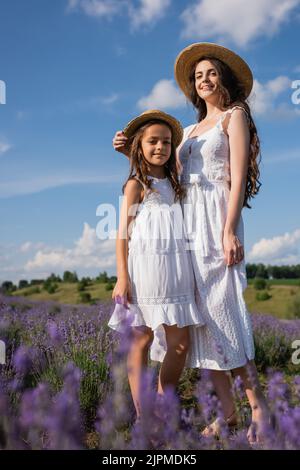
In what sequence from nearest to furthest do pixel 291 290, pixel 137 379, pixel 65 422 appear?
1. pixel 65 422
2. pixel 137 379
3. pixel 291 290

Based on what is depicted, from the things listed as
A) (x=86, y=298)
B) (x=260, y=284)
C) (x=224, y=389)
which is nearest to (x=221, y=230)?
(x=224, y=389)

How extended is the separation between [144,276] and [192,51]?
155 cm

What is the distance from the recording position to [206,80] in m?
3.31

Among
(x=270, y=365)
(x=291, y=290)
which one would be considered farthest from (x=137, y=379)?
(x=291, y=290)

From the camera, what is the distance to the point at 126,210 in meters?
2.94

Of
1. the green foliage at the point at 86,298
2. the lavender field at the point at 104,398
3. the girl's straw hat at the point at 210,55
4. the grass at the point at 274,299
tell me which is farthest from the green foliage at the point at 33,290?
the girl's straw hat at the point at 210,55

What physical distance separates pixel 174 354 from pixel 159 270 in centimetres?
48

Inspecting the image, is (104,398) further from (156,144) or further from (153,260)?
(156,144)

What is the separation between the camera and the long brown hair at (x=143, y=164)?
9.86 feet

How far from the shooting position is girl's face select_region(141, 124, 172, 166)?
2955 mm

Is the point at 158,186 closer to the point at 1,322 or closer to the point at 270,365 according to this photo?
the point at 1,322

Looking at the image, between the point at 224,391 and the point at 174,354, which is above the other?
the point at 174,354

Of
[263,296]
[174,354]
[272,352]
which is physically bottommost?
[272,352]

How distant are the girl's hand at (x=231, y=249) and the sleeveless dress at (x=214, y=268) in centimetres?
5
